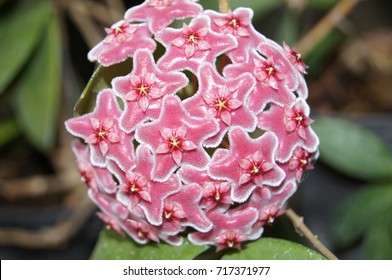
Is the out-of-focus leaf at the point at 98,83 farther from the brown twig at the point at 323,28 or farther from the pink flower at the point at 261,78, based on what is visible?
the brown twig at the point at 323,28

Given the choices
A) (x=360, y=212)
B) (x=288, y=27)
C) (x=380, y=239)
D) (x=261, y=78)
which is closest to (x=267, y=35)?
(x=288, y=27)

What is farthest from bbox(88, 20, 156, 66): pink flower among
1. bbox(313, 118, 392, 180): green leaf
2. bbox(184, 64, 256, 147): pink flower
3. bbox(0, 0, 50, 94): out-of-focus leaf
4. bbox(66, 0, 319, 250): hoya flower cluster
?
bbox(313, 118, 392, 180): green leaf

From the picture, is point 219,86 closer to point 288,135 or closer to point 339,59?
point 288,135

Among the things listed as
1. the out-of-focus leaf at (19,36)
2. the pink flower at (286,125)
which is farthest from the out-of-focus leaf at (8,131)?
the pink flower at (286,125)

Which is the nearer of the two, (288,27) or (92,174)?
(92,174)

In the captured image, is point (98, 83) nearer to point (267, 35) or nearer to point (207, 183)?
point (207, 183)

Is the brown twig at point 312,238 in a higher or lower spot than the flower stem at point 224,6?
lower
